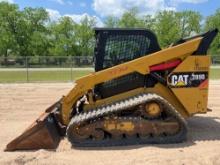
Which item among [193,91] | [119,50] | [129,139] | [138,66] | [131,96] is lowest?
[129,139]

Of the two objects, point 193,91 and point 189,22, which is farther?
point 189,22

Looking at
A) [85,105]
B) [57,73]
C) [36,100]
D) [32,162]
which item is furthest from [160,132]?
[57,73]

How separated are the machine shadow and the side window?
1.87 meters

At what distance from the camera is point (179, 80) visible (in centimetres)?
821

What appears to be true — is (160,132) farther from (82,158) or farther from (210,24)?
(210,24)

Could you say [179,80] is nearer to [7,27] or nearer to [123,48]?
[123,48]

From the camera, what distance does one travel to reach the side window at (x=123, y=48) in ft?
27.8

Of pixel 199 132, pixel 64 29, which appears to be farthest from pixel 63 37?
pixel 199 132

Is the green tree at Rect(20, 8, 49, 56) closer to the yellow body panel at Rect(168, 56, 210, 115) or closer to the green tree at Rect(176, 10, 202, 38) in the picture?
the green tree at Rect(176, 10, 202, 38)

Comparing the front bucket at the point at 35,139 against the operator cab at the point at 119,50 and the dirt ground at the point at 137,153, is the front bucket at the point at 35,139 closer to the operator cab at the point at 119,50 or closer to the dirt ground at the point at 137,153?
the dirt ground at the point at 137,153

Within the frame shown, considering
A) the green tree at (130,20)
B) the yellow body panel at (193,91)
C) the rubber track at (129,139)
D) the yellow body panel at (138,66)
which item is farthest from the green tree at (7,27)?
the yellow body panel at (193,91)

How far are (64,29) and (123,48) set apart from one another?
66860 millimetres

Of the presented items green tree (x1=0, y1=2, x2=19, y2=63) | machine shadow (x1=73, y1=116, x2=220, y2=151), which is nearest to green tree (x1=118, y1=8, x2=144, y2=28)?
green tree (x1=0, y1=2, x2=19, y2=63)

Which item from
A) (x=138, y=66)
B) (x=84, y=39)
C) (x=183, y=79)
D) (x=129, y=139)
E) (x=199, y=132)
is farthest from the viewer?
(x=84, y=39)
